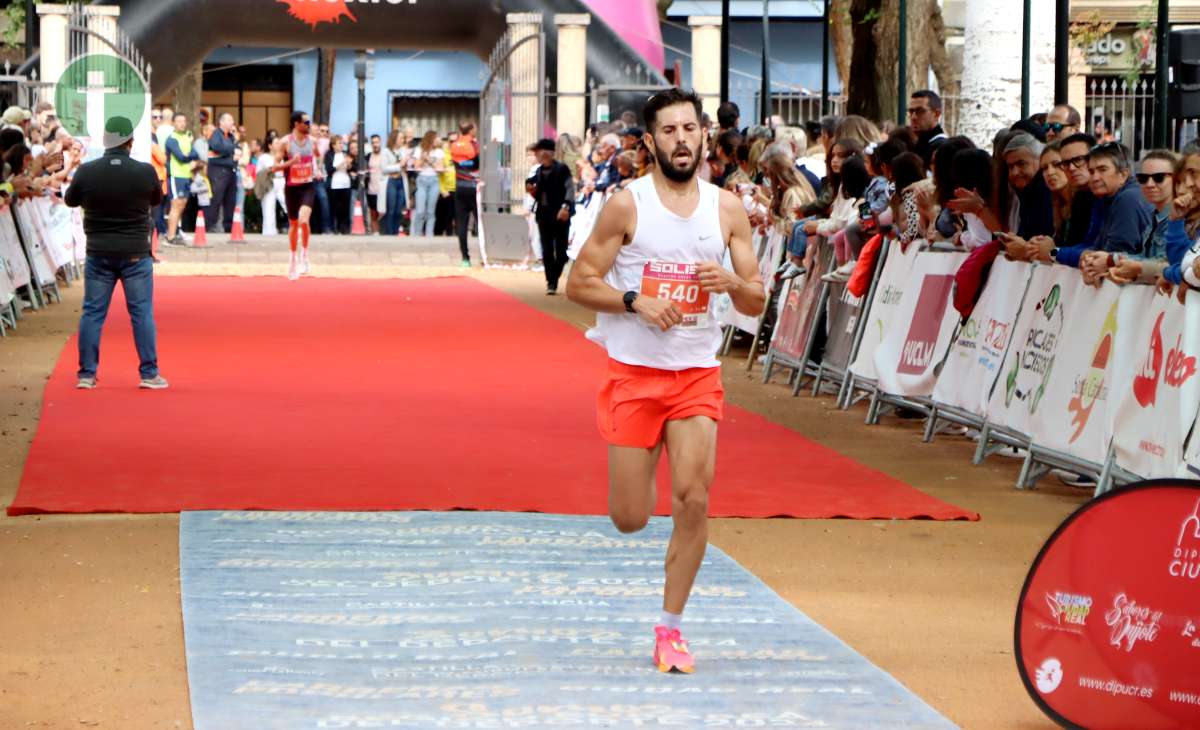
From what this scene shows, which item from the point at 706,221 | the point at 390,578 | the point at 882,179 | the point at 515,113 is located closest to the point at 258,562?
the point at 390,578

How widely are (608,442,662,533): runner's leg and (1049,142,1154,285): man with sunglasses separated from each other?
3982 mm

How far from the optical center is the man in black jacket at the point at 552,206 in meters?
26.1

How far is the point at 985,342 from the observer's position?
38.4 feet

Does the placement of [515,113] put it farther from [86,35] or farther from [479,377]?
[479,377]

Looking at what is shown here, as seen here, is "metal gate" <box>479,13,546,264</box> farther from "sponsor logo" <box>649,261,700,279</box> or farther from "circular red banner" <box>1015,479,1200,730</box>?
"circular red banner" <box>1015,479,1200,730</box>

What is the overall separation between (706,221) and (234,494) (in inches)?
159

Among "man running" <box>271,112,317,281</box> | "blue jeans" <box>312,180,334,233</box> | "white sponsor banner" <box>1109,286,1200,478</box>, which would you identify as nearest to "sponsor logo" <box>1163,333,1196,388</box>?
"white sponsor banner" <box>1109,286,1200,478</box>

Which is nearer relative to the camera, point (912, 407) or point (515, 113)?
point (912, 407)

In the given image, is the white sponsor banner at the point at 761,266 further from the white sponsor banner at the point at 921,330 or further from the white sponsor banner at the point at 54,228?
the white sponsor banner at the point at 54,228

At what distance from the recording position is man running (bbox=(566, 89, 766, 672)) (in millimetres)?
6637

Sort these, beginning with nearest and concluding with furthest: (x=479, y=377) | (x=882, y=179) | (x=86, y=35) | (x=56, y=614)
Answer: (x=56, y=614) → (x=882, y=179) → (x=479, y=377) → (x=86, y=35)

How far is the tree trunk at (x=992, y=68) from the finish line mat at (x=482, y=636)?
386 inches

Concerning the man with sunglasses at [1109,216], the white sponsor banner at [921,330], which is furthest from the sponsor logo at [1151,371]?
the white sponsor banner at [921,330]

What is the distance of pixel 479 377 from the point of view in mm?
15789
